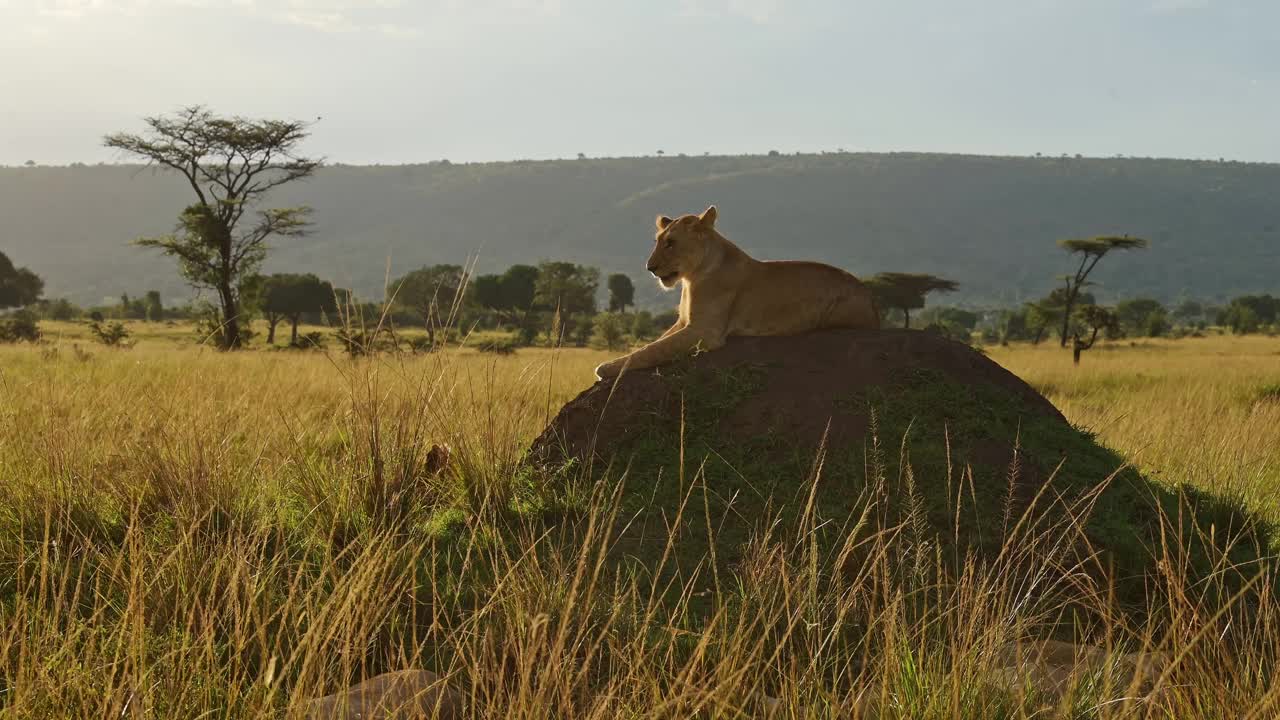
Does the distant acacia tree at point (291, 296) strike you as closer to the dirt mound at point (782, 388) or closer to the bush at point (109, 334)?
the bush at point (109, 334)

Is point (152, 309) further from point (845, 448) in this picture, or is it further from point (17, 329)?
point (845, 448)

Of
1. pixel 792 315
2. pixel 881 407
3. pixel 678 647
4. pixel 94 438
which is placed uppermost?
pixel 792 315

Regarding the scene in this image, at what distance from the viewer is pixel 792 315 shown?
19.8 ft

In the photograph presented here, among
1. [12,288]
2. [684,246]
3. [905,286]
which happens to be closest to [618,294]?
[12,288]

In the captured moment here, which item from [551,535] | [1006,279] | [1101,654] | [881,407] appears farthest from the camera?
[1006,279]

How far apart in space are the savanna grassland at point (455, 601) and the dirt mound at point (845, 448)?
0.21 m

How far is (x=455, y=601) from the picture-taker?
10.1 ft

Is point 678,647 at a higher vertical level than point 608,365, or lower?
lower

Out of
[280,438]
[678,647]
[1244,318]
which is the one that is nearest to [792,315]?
[678,647]

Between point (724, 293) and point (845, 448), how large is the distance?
1340 millimetres

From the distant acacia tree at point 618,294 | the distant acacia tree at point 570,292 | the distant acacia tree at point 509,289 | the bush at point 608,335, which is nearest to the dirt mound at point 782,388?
the bush at point 608,335

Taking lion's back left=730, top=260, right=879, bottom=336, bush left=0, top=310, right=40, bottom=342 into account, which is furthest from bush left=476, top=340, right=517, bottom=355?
bush left=0, top=310, right=40, bottom=342

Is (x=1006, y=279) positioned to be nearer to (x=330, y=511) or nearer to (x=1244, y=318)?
(x=1244, y=318)

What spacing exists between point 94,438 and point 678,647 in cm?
414
